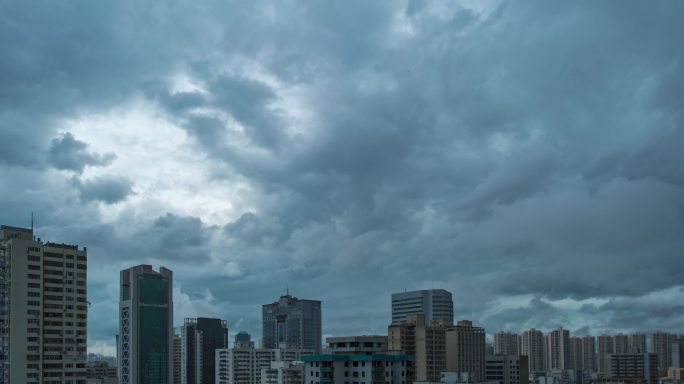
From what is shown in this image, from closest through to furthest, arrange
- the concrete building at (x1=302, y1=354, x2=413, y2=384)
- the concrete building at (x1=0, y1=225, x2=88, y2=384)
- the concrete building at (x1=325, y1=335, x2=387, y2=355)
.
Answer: the concrete building at (x1=0, y1=225, x2=88, y2=384) → the concrete building at (x1=302, y1=354, x2=413, y2=384) → the concrete building at (x1=325, y1=335, x2=387, y2=355)

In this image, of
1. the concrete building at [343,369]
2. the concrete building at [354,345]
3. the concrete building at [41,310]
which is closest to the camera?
the concrete building at [41,310]

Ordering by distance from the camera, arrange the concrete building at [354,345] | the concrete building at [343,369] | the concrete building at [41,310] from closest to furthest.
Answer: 1. the concrete building at [41,310]
2. the concrete building at [343,369]
3. the concrete building at [354,345]

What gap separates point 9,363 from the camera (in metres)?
119

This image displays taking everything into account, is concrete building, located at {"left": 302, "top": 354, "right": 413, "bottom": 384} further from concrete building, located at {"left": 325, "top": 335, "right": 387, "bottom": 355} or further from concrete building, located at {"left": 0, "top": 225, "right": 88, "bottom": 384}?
concrete building, located at {"left": 0, "top": 225, "right": 88, "bottom": 384}

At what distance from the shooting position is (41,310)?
125 meters

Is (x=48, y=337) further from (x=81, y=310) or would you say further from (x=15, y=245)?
(x=15, y=245)

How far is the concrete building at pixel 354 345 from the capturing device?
140375 millimetres

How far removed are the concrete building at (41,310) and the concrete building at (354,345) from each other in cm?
4246

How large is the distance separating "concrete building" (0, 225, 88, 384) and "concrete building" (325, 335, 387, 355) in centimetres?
4246

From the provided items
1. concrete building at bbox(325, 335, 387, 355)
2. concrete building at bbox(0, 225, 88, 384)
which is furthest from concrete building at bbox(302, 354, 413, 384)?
concrete building at bbox(0, 225, 88, 384)

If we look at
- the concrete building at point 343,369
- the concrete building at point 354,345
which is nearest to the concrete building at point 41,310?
the concrete building at point 343,369

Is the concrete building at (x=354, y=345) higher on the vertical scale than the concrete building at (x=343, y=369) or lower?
higher

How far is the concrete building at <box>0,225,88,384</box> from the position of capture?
12125 cm

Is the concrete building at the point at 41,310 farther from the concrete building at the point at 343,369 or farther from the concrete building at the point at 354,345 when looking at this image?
the concrete building at the point at 354,345
